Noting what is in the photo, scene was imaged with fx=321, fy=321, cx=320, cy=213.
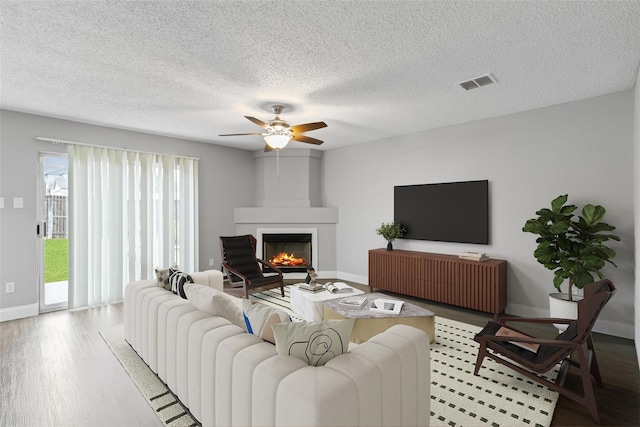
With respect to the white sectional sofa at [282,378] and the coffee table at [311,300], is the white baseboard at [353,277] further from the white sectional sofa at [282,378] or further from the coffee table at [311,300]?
the white sectional sofa at [282,378]

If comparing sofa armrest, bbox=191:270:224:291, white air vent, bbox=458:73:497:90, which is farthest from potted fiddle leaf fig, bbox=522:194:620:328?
sofa armrest, bbox=191:270:224:291

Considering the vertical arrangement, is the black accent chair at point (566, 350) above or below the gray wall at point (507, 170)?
below

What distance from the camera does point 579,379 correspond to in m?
2.49

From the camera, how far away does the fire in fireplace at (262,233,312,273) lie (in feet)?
20.6

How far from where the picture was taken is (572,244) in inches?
134

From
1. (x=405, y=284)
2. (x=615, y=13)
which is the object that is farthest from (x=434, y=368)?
(x=615, y=13)

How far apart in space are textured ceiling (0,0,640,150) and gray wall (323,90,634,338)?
301mm

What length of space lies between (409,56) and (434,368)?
2.56 meters

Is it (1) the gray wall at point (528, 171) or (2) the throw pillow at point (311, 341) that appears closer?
(2) the throw pillow at point (311, 341)

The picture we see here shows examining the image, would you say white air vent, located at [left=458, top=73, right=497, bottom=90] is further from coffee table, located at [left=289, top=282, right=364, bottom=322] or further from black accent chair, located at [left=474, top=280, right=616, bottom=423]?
coffee table, located at [left=289, top=282, right=364, bottom=322]

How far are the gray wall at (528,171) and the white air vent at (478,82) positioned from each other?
1312 millimetres

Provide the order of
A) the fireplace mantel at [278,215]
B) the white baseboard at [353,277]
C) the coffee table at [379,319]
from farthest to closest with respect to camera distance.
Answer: the fireplace mantel at [278,215] → the white baseboard at [353,277] → the coffee table at [379,319]

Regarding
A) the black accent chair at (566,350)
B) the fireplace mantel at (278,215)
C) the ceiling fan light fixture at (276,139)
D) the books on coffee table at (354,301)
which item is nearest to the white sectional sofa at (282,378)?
the black accent chair at (566,350)

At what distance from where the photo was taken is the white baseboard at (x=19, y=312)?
12.6 ft
